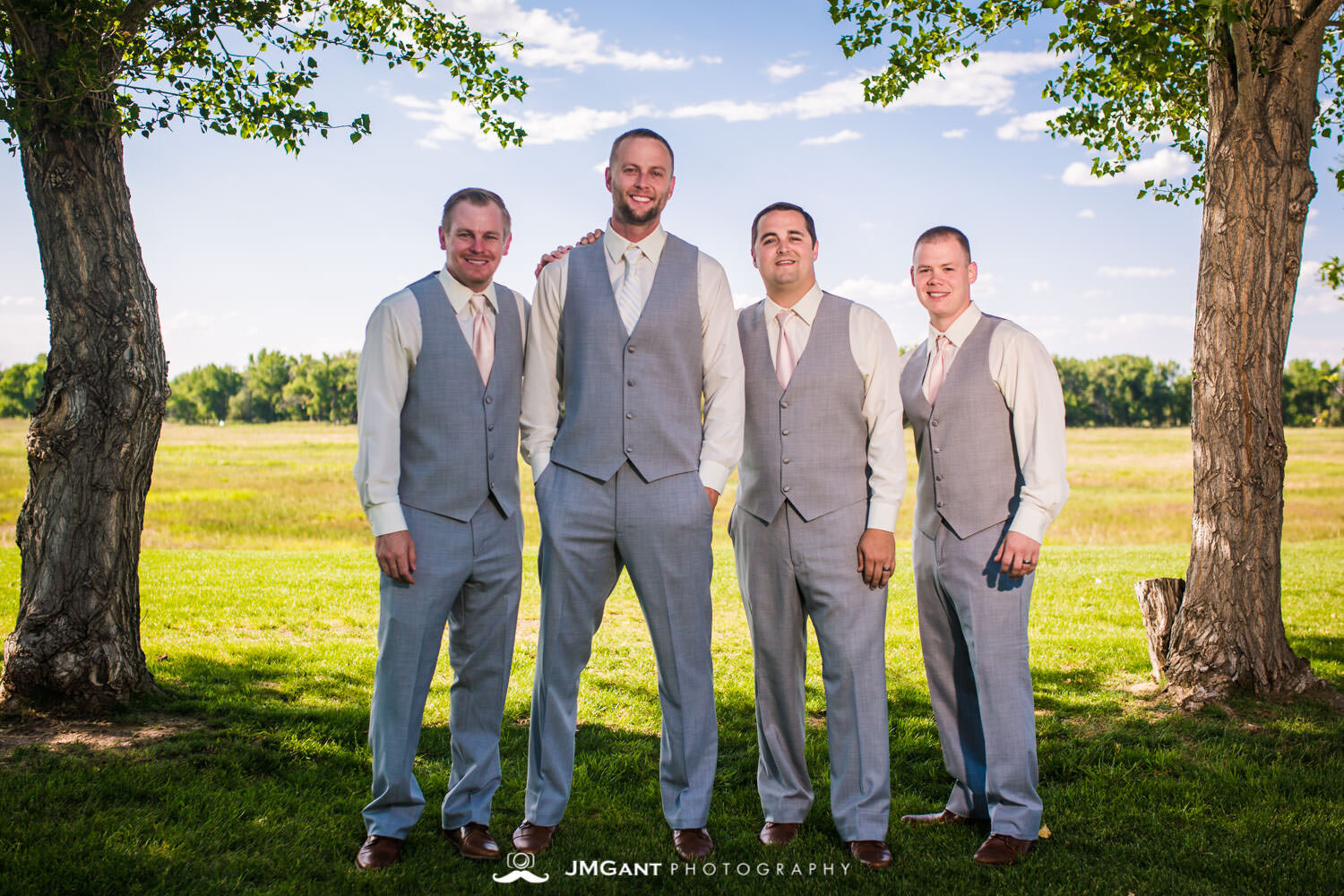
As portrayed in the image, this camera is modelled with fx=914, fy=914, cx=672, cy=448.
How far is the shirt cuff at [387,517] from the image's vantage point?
3.44m

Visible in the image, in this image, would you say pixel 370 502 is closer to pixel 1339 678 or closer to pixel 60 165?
pixel 60 165

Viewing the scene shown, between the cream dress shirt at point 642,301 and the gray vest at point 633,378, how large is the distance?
4cm

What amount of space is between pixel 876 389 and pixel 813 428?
30 cm

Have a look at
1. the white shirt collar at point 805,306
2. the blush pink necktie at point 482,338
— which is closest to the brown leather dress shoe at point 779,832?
the white shirt collar at point 805,306

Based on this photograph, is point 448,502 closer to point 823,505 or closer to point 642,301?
point 642,301

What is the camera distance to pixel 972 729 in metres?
3.95

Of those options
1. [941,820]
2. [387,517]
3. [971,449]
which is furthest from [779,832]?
[387,517]

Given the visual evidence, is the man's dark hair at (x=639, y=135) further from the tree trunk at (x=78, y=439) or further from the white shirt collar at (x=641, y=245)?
the tree trunk at (x=78, y=439)

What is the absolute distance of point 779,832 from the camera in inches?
147

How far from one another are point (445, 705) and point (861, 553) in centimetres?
343

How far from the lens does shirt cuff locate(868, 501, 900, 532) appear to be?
3.55 meters

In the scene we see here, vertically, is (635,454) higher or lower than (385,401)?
lower

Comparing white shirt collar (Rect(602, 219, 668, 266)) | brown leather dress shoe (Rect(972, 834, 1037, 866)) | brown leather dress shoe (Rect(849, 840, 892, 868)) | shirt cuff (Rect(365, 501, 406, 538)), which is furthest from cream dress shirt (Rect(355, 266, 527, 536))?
brown leather dress shoe (Rect(972, 834, 1037, 866))

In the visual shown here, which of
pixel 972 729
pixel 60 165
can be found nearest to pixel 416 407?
pixel 972 729
